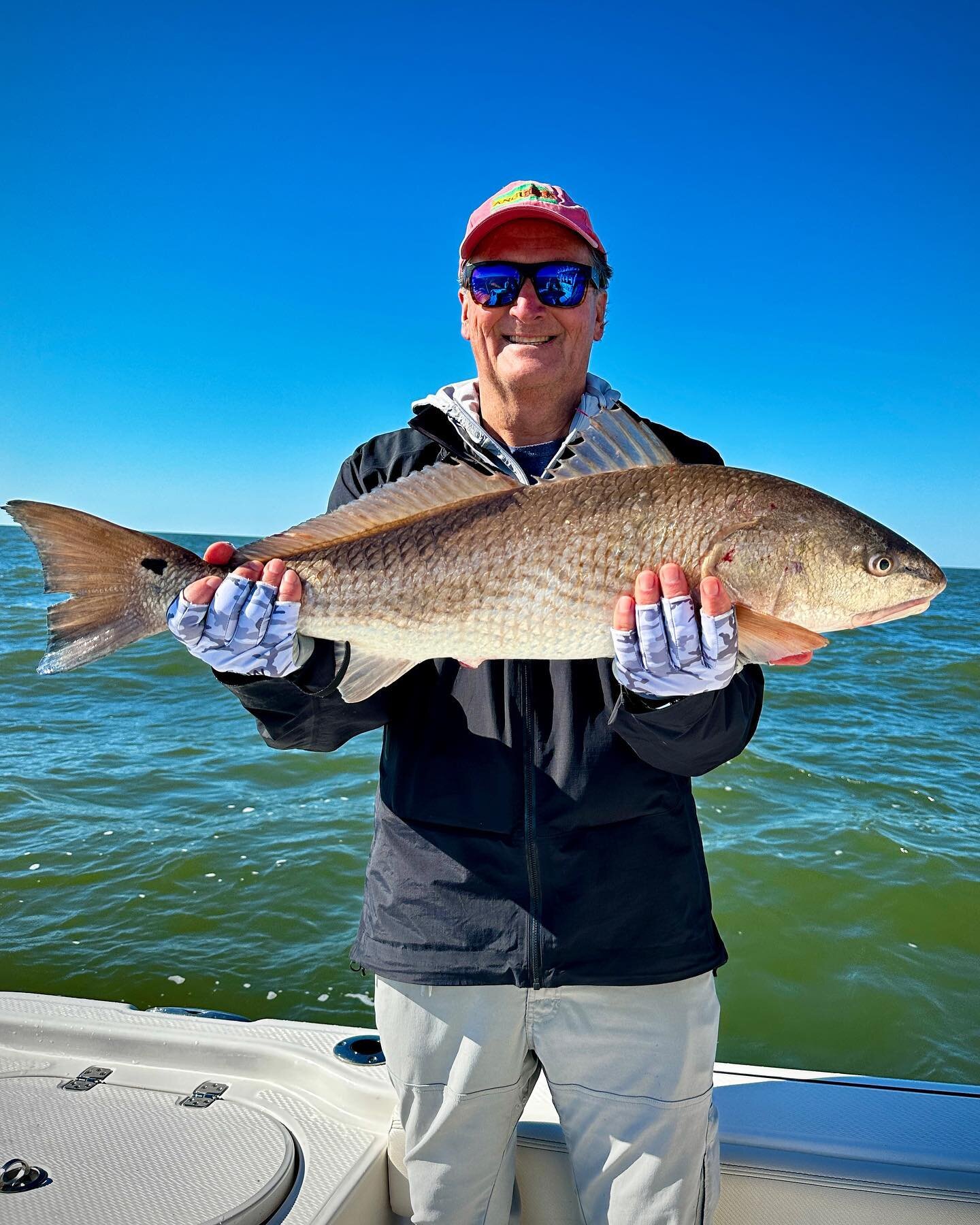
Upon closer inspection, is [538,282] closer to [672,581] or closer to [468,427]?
[468,427]

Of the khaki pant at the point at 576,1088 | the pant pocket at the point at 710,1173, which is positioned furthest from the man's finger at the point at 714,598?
the pant pocket at the point at 710,1173

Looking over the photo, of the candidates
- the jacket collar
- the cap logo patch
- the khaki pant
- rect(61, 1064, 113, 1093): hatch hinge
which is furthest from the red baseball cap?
rect(61, 1064, 113, 1093): hatch hinge

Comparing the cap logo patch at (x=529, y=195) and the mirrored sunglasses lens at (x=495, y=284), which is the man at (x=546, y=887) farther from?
the cap logo patch at (x=529, y=195)

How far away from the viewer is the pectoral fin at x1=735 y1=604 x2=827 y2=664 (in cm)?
258

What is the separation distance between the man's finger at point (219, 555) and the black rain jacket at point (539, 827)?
1.28 feet

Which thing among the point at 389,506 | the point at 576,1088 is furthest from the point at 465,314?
the point at 576,1088

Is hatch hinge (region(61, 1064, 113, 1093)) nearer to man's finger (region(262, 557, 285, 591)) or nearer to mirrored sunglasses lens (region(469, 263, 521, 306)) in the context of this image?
man's finger (region(262, 557, 285, 591))

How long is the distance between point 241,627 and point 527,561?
939mm

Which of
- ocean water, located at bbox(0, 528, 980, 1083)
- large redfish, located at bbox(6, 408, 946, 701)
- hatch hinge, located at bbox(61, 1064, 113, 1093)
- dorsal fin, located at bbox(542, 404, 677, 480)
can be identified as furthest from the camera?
ocean water, located at bbox(0, 528, 980, 1083)

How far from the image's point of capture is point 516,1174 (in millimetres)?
2979

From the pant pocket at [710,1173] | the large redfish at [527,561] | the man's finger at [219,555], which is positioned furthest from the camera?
the man's finger at [219,555]

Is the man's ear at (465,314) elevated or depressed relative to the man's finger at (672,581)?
elevated

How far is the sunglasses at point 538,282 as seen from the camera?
10.1 feet

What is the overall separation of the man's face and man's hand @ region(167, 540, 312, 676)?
1.09 metres
